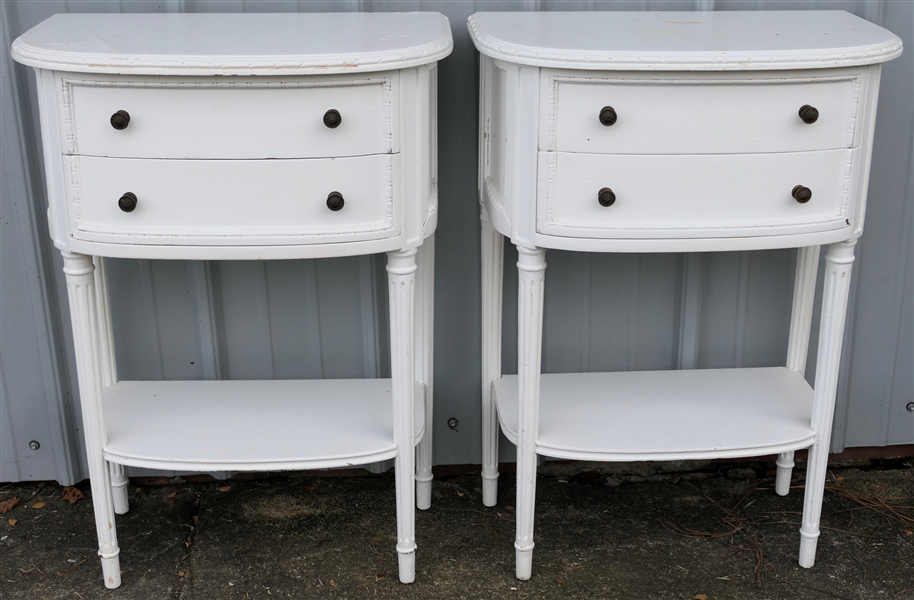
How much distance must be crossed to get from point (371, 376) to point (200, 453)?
0.55 metres

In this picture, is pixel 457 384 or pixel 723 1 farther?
Result: pixel 457 384

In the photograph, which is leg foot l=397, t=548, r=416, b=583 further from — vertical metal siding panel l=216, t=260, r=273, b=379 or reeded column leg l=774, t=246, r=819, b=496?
reeded column leg l=774, t=246, r=819, b=496

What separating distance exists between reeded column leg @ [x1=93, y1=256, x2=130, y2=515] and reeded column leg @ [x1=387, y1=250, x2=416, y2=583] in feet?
2.20

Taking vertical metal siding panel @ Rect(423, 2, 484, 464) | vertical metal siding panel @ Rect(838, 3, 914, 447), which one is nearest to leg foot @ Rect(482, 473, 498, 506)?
vertical metal siding panel @ Rect(423, 2, 484, 464)

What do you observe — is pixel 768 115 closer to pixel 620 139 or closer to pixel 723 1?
pixel 620 139

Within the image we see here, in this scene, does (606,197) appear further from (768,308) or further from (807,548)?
(807,548)

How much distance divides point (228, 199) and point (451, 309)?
804 millimetres

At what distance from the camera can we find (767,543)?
7.61 ft

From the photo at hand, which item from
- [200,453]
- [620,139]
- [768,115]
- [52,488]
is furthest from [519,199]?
[52,488]

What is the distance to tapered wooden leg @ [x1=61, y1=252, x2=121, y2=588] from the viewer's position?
6.29ft

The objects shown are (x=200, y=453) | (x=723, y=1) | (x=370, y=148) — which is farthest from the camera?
(x=723, y=1)

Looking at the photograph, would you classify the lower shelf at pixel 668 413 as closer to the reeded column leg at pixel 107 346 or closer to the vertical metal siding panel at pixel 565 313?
the vertical metal siding panel at pixel 565 313

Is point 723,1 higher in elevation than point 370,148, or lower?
higher

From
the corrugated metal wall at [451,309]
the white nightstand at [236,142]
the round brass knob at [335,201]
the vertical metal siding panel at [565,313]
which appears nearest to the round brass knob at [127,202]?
the white nightstand at [236,142]
